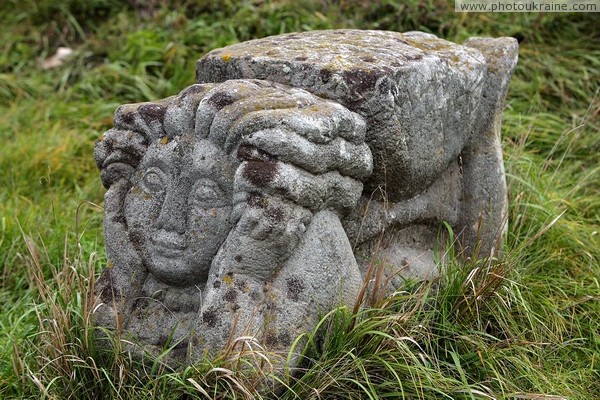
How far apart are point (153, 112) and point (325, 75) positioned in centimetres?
55

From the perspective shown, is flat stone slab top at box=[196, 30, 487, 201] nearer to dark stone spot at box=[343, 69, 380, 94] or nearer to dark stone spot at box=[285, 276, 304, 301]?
dark stone spot at box=[343, 69, 380, 94]

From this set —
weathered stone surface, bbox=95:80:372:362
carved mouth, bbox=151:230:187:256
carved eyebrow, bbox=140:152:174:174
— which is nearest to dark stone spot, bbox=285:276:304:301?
weathered stone surface, bbox=95:80:372:362

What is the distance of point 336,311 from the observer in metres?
2.76

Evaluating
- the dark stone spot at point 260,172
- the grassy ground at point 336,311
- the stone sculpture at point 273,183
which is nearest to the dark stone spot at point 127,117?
the stone sculpture at point 273,183

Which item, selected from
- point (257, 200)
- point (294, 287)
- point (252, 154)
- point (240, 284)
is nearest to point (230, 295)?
point (240, 284)

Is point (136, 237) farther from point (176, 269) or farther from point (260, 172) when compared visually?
point (260, 172)

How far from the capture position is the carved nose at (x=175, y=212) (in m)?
2.81

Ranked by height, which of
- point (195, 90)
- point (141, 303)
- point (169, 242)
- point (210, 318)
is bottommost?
point (141, 303)

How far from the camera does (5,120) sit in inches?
231

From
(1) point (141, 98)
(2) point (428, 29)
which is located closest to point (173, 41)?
(1) point (141, 98)

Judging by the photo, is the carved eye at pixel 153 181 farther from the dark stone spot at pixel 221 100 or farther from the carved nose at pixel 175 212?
the dark stone spot at pixel 221 100

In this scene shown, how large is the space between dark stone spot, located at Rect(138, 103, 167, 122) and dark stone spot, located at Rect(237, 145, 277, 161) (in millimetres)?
351

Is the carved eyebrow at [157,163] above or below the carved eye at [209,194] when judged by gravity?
above

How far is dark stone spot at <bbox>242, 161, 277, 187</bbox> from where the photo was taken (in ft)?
8.48
